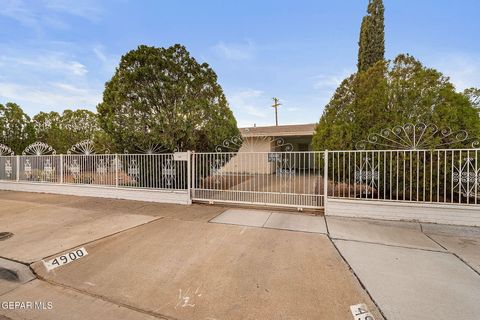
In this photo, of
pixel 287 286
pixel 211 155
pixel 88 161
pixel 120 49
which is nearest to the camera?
pixel 287 286

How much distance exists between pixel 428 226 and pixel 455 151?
1.79 metres

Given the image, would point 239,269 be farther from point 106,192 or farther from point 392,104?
point 106,192

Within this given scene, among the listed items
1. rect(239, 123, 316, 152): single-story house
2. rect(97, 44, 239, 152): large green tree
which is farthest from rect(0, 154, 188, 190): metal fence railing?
rect(239, 123, 316, 152): single-story house

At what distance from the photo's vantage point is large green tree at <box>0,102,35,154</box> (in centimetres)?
1445

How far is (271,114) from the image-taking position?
121 feet

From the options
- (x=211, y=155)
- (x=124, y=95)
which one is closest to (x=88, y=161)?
(x=124, y=95)

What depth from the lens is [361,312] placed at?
2.19 metres

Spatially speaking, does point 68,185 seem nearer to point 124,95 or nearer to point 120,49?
point 124,95

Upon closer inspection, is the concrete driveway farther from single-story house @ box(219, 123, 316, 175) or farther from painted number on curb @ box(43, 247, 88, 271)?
single-story house @ box(219, 123, 316, 175)

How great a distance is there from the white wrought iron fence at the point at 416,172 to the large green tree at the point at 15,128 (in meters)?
18.9

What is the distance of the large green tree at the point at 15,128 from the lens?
14.4 meters

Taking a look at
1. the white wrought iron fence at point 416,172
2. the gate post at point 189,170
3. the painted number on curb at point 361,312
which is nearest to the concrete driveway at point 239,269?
the painted number on curb at point 361,312

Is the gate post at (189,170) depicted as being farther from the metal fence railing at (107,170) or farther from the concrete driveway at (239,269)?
the concrete driveway at (239,269)

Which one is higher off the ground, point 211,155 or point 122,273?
point 211,155
